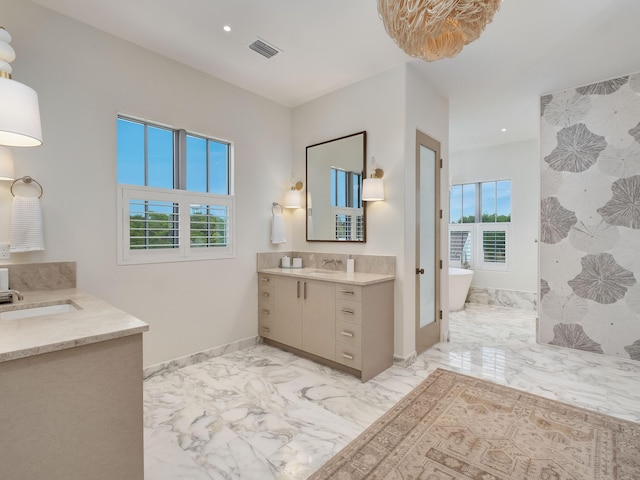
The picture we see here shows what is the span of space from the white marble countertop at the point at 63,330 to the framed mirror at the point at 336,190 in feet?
7.67

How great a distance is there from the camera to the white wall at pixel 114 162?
2.28m

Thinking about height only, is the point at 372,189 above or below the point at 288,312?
above

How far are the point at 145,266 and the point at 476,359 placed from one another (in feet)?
10.6

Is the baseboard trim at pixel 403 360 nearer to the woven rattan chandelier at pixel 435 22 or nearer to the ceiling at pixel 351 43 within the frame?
the woven rattan chandelier at pixel 435 22

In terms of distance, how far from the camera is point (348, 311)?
279 centimetres

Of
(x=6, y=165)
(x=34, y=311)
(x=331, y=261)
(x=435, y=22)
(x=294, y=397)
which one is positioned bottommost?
(x=294, y=397)

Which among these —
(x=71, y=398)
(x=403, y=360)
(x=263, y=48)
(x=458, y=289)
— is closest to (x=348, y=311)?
(x=403, y=360)

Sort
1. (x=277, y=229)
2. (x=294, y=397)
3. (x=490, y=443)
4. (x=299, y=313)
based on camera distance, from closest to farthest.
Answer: (x=490, y=443) → (x=294, y=397) → (x=299, y=313) → (x=277, y=229)

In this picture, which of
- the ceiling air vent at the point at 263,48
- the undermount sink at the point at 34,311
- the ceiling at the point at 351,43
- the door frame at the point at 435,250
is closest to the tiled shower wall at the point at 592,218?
the ceiling at the point at 351,43

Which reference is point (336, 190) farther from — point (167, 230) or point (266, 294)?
point (167, 230)

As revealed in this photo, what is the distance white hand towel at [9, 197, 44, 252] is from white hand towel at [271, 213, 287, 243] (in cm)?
205

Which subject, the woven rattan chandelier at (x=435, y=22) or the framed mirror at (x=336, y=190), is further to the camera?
the framed mirror at (x=336, y=190)

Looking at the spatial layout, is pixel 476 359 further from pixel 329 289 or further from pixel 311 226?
pixel 311 226

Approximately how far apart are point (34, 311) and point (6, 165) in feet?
3.24
